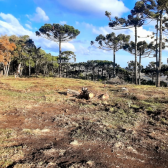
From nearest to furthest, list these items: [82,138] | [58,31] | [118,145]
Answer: [118,145] < [82,138] < [58,31]

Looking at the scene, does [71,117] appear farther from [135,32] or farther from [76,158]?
[135,32]

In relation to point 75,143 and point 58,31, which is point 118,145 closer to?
point 75,143

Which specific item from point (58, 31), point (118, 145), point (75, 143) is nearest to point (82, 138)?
point (75, 143)

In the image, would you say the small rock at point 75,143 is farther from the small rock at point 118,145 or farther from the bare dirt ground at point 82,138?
the small rock at point 118,145

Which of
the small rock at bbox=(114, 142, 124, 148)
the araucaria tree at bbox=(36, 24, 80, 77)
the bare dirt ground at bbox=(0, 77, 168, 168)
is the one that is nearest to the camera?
the bare dirt ground at bbox=(0, 77, 168, 168)

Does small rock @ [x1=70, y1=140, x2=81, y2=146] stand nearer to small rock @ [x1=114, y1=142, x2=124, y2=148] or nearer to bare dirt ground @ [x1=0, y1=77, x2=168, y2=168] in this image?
bare dirt ground @ [x1=0, y1=77, x2=168, y2=168]

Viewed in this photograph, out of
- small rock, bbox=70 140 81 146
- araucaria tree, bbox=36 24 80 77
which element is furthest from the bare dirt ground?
araucaria tree, bbox=36 24 80 77

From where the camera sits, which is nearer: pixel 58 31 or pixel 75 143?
pixel 75 143

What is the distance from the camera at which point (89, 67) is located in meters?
46.4

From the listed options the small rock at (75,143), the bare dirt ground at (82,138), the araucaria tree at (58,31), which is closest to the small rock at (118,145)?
the bare dirt ground at (82,138)

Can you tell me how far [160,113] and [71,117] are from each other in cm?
366

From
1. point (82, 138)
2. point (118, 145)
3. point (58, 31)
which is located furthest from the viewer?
point (58, 31)

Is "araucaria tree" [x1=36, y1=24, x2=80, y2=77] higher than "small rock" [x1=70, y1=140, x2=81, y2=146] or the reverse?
higher

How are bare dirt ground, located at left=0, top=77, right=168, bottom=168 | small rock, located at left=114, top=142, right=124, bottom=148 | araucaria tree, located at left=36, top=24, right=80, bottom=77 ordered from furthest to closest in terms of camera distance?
araucaria tree, located at left=36, top=24, right=80, bottom=77 < small rock, located at left=114, top=142, right=124, bottom=148 < bare dirt ground, located at left=0, top=77, right=168, bottom=168
